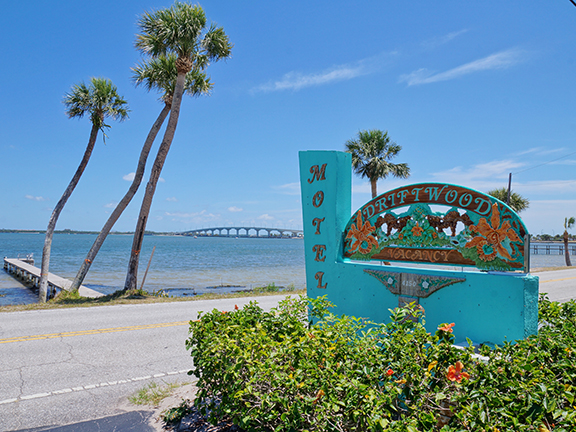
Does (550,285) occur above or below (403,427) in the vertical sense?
below

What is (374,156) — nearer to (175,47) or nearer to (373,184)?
(373,184)

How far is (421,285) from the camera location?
16.3 feet

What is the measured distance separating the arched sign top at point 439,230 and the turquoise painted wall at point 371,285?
18 centimetres

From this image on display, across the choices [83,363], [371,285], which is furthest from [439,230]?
[83,363]

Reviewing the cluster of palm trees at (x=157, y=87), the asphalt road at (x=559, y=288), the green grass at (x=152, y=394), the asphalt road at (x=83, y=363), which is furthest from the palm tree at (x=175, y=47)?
the asphalt road at (x=559, y=288)

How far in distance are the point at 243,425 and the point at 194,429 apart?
4.30 ft

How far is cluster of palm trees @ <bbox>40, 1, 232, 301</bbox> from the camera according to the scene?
14.3m

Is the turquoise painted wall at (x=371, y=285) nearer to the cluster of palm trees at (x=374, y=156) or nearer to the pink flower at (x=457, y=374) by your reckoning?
the pink flower at (x=457, y=374)

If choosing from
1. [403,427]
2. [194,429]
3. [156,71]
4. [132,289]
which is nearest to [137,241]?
[132,289]

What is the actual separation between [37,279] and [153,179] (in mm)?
15458

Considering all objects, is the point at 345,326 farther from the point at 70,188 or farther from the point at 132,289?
the point at 70,188

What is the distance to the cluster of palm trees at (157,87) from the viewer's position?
14312mm

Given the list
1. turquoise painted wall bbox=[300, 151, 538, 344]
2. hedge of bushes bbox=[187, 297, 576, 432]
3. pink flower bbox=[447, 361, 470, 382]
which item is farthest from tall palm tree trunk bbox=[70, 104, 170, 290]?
pink flower bbox=[447, 361, 470, 382]

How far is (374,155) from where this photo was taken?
2253 cm
